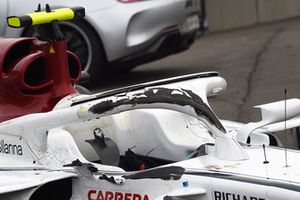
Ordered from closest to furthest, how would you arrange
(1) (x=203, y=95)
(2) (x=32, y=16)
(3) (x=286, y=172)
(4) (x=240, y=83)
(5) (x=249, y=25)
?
(3) (x=286, y=172) → (1) (x=203, y=95) → (2) (x=32, y=16) → (4) (x=240, y=83) → (5) (x=249, y=25)

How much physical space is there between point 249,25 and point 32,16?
34.4 ft

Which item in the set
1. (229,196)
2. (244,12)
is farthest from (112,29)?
(244,12)

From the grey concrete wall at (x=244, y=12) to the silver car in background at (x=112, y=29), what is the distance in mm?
6110

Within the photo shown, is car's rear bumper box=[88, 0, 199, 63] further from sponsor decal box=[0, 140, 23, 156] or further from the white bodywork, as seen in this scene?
sponsor decal box=[0, 140, 23, 156]

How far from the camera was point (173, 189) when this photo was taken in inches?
168

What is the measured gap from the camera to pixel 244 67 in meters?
10.2

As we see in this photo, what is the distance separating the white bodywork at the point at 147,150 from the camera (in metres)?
4.15

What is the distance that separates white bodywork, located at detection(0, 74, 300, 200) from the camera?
13.6 ft

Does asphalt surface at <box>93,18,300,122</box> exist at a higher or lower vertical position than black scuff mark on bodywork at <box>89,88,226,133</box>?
lower

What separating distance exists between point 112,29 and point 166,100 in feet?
17.1

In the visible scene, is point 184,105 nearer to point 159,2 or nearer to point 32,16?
point 32,16

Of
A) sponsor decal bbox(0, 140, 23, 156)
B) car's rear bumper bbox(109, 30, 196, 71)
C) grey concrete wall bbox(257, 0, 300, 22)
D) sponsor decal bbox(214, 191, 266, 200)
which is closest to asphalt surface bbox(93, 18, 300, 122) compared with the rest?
car's rear bumper bbox(109, 30, 196, 71)

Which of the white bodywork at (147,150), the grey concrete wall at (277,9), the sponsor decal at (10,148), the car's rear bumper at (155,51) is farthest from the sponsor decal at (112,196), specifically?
the grey concrete wall at (277,9)

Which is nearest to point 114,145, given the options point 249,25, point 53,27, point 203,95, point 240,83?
point 203,95
